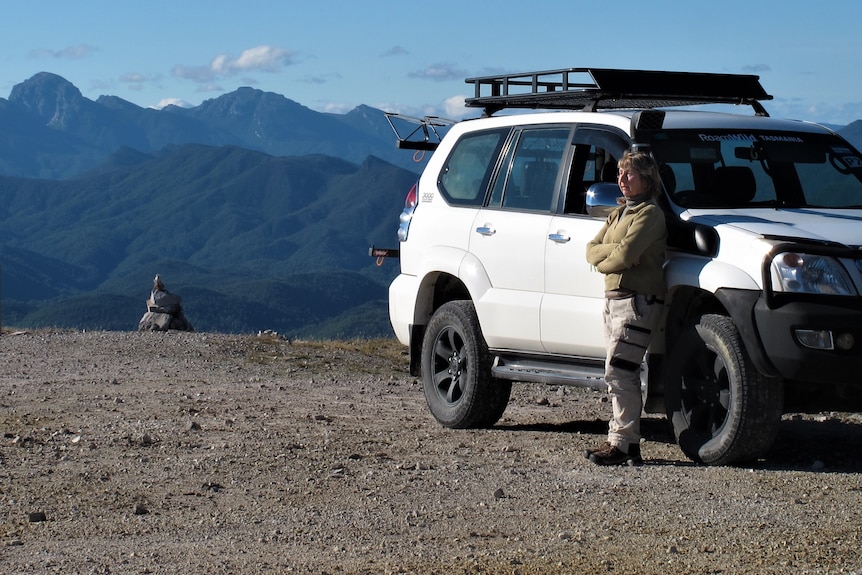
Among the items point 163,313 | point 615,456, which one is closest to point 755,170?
point 615,456

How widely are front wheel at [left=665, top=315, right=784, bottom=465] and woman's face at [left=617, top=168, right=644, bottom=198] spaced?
768 mm

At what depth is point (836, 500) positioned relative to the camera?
6.00m

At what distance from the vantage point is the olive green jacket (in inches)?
267

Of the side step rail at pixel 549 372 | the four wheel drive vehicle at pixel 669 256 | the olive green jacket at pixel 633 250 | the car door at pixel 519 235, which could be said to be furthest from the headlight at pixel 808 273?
the car door at pixel 519 235

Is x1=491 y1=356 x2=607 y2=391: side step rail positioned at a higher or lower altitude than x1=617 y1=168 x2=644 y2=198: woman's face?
lower

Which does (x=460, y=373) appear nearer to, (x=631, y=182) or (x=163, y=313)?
(x=631, y=182)

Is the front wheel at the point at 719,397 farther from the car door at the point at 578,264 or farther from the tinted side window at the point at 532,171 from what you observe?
the tinted side window at the point at 532,171

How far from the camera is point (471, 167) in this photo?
29.1ft

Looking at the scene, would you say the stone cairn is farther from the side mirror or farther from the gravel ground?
the side mirror

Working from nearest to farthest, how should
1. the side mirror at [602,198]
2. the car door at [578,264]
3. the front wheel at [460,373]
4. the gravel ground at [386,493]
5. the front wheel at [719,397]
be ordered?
the gravel ground at [386,493] → the front wheel at [719,397] → the side mirror at [602,198] → the car door at [578,264] → the front wheel at [460,373]

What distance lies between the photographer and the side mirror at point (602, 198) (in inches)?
283

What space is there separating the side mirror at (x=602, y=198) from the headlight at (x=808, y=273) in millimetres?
1052

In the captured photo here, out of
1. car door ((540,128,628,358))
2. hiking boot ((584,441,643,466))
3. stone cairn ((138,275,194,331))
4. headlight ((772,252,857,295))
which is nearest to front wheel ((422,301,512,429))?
car door ((540,128,628,358))

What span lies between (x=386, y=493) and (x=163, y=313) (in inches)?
563
